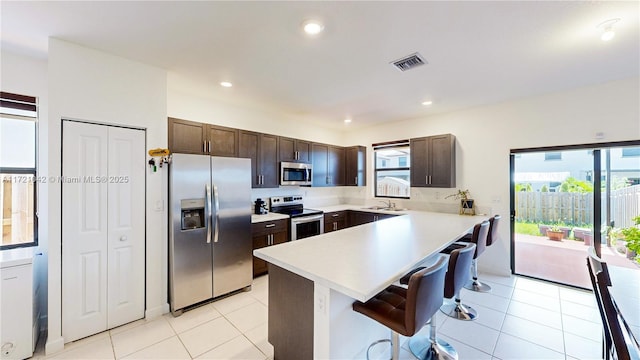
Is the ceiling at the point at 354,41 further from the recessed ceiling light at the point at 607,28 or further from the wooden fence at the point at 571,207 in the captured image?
the wooden fence at the point at 571,207

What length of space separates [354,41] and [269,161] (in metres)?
2.44

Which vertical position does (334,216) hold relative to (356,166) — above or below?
below

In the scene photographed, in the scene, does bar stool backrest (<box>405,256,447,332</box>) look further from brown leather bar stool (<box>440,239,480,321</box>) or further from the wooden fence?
the wooden fence

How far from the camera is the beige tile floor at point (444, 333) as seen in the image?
210 cm

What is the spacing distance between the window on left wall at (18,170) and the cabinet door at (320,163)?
143 inches

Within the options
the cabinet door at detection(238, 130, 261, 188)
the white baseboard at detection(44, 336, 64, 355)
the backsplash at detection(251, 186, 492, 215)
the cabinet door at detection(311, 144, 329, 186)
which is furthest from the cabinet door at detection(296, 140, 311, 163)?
the white baseboard at detection(44, 336, 64, 355)

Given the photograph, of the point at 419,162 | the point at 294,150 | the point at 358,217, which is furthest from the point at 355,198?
the point at 294,150

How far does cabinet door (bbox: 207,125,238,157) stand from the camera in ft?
11.3

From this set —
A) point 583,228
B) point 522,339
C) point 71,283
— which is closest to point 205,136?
point 71,283

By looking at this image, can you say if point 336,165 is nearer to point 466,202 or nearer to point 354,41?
point 466,202

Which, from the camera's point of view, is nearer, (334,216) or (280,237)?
(280,237)

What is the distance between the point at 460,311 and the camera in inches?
105

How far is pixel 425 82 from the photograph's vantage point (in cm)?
303

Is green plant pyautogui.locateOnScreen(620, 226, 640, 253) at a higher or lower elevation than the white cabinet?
higher
